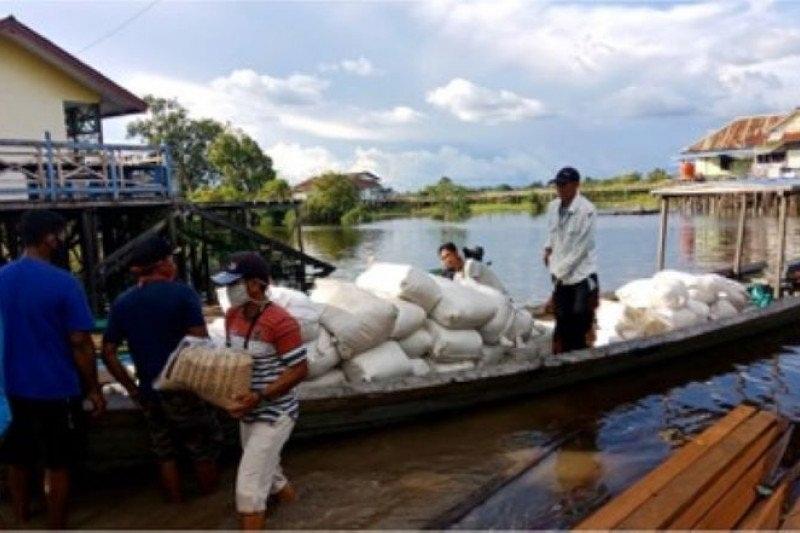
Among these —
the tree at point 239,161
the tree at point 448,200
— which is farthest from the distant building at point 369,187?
the tree at point 239,161

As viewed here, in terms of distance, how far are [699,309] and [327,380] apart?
4.60 m

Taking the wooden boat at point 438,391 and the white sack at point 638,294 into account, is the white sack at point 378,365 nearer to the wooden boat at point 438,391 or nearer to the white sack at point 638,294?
the wooden boat at point 438,391

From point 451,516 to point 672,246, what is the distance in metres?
26.5

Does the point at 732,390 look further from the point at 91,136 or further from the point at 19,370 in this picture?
the point at 91,136

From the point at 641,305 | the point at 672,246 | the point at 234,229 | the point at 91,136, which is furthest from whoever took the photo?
the point at 672,246

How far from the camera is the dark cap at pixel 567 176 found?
5.17 meters

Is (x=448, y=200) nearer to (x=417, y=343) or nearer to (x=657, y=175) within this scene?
(x=657, y=175)

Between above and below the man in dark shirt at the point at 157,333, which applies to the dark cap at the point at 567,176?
above

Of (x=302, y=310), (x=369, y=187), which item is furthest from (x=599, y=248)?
(x=369, y=187)

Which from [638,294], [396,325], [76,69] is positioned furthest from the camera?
[76,69]

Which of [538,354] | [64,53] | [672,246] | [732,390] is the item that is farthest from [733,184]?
[672,246]

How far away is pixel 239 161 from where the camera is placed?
4956cm

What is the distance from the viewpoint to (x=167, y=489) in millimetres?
3607

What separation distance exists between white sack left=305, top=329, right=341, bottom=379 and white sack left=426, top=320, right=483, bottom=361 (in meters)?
0.91
